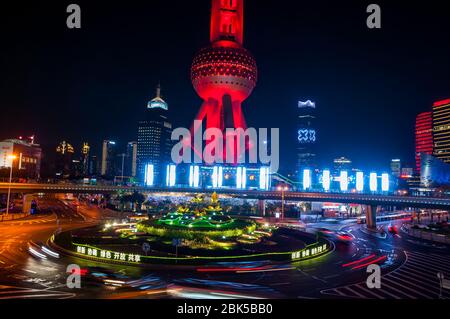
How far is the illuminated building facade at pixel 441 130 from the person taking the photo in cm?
18475

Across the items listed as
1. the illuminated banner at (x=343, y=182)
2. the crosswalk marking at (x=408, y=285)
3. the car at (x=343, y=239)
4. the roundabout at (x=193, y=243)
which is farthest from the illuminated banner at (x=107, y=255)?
the illuminated banner at (x=343, y=182)

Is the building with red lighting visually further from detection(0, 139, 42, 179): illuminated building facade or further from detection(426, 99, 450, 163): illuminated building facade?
detection(0, 139, 42, 179): illuminated building facade

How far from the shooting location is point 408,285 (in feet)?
80.6

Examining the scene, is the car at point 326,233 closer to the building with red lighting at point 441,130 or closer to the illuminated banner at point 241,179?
the illuminated banner at point 241,179

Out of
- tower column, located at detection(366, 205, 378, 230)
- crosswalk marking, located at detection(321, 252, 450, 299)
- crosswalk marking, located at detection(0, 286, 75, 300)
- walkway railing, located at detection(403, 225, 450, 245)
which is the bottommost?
crosswalk marking, located at detection(321, 252, 450, 299)

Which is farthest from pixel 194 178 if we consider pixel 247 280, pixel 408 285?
pixel 408 285

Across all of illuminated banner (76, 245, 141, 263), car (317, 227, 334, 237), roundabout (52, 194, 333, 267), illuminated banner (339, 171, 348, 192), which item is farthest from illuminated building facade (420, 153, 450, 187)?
illuminated banner (76, 245, 141, 263)

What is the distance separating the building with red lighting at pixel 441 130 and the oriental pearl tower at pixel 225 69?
130 metres

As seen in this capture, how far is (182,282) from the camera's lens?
76.4ft

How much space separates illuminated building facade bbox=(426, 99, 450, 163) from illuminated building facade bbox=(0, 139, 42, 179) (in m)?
205

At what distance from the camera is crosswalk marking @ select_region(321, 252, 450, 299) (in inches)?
871

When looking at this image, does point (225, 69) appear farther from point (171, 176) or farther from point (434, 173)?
point (434, 173)

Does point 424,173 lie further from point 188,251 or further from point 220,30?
point 188,251
